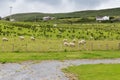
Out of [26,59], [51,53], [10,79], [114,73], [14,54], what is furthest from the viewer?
[51,53]

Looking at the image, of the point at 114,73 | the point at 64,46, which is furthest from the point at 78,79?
the point at 64,46

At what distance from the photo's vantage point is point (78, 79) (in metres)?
41.0

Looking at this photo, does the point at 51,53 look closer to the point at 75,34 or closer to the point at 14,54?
the point at 14,54

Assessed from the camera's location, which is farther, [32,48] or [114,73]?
[32,48]

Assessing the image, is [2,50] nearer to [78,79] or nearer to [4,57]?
[4,57]

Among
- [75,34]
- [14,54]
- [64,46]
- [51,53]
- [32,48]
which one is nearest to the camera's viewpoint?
[14,54]

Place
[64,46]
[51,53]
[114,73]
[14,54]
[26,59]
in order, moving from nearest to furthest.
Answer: [114,73]
[26,59]
[14,54]
[51,53]
[64,46]

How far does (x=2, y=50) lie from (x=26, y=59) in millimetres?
10841

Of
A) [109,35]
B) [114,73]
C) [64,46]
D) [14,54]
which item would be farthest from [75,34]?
[114,73]

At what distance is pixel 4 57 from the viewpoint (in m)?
67.2

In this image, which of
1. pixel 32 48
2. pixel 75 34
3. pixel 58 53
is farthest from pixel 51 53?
pixel 75 34

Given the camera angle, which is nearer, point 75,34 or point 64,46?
point 64,46

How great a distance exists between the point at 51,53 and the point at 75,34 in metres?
61.6

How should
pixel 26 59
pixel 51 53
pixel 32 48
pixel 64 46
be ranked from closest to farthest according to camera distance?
pixel 26 59 < pixel 51 53 < pixel 32 48 < pixel 64 46
